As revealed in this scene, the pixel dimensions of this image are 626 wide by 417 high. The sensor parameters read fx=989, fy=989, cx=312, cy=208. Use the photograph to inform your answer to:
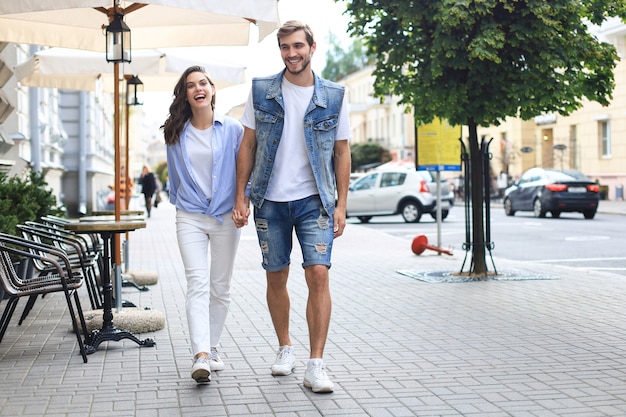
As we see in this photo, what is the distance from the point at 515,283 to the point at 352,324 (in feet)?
11.8

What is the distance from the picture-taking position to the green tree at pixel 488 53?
1070 cm

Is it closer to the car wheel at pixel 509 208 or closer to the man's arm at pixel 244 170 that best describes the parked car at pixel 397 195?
the car wheel at pixel 509 208

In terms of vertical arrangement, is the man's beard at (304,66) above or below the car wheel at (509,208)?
above

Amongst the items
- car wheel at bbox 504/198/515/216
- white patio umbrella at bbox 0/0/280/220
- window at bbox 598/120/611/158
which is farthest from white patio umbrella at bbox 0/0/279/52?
window at bbox 598/120/611/158

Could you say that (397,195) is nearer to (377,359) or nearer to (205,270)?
(377,359)

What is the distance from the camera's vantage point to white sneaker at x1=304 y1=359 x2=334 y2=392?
549cm

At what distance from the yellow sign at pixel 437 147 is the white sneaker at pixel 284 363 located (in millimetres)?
9980

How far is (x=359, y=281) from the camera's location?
1181 centimetres

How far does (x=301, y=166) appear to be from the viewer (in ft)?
19.2

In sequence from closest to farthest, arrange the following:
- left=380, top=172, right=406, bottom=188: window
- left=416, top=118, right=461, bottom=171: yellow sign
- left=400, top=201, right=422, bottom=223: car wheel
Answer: left=416, top=118, right=461, bottom=171: yellow sign < left=400, top=201, right=422, bottom=223: car wheel < left=380, top=172, right=406, bottom=188: window

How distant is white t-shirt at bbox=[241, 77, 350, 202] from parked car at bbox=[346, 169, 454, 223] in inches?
864

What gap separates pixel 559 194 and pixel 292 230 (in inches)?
902

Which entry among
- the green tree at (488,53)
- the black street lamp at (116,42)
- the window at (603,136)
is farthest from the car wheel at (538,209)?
the black street lamp at (116,42)

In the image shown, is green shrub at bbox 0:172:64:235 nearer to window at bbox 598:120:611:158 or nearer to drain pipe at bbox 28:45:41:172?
drain pipe at bbox 28:45:41:172
